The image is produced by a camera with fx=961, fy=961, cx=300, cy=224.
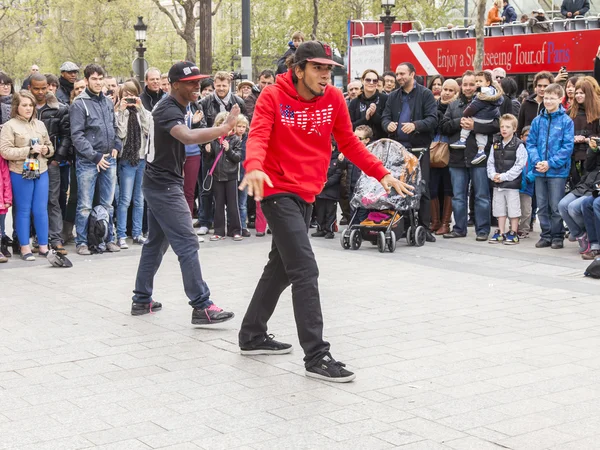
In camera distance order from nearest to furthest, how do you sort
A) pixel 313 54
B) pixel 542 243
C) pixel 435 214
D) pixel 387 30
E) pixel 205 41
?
pixel 313 54 → pixel 542 243 → pixel 435 214 → pixel 205 41 → pixel 387 30

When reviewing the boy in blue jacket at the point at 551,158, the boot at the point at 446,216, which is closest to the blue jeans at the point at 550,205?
the boy in blue jacket at the point at 551,158

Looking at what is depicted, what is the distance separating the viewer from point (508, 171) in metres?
12.0

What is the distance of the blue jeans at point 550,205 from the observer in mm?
11727

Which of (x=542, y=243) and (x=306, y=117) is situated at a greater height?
(x=306, y=117)

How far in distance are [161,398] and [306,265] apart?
1230 millimetres

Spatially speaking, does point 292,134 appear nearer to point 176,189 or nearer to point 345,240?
point 176,189

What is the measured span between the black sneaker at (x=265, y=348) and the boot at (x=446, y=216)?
653 cm

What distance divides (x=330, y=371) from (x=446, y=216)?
282 inches

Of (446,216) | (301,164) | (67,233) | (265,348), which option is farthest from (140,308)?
(446,216)

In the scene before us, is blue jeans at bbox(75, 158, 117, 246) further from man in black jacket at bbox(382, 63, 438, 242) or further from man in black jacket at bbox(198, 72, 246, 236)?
man in black jacket at bbox(382, 63, 438, 242)

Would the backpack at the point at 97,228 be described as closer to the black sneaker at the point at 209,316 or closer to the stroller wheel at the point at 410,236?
the stroller wheel at the point at 410,236

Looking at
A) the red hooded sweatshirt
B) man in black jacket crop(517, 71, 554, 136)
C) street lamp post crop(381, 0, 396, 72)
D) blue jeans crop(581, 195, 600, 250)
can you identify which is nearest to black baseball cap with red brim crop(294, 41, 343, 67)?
the red hooded sweatshirt

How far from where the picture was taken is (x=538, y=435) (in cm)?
492

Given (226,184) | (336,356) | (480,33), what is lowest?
(336,356)
